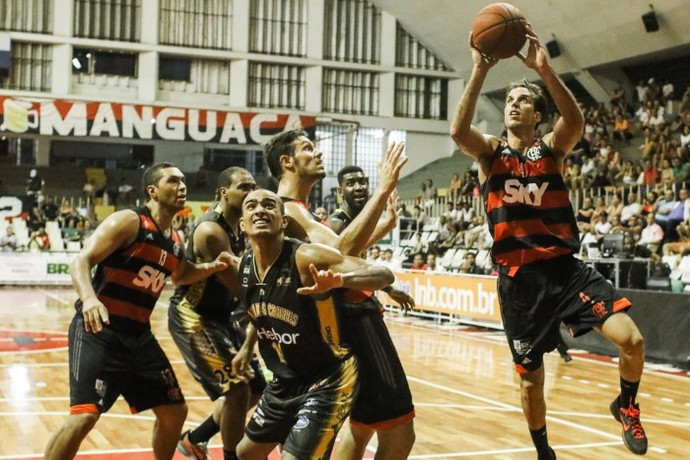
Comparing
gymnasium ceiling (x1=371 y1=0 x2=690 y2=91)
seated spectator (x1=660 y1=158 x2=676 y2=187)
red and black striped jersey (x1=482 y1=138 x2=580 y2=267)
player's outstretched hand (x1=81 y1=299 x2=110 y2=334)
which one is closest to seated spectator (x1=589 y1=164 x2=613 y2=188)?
seated spectator (x1=660 y1=158 x2=676 y2=187)

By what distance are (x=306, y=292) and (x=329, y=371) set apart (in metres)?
0.46

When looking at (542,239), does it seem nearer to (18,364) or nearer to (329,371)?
(329,371)

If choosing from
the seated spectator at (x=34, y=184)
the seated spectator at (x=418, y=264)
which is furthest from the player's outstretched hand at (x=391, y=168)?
the seated spectator at (x=34, y=184)

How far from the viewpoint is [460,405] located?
8.15 meters

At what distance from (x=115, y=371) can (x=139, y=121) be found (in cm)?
2415

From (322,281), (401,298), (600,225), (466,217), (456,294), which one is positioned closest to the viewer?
(322,281)

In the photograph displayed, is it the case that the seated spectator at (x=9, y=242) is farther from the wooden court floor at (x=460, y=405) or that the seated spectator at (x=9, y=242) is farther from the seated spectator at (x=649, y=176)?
the seated spectator at (x=649, y=176)

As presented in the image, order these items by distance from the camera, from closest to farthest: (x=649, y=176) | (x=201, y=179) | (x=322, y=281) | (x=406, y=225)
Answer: (x=322, y=281) < (x=649, y=176) < (x=406, y=225) < (x=201, y=179)

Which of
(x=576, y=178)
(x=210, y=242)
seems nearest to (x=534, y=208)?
(x=210, y=242)

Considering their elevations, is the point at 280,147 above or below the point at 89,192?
below

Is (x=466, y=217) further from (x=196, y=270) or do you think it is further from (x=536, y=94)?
(x=196, y=270)

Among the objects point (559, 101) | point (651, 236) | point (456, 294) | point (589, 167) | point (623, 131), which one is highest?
point (623, 131)

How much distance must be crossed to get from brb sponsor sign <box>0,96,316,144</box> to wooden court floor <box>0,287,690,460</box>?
14988mm

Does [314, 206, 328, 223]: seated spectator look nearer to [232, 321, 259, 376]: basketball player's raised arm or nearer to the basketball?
[232, 321, 259, 376]: basketball player's raised arm
